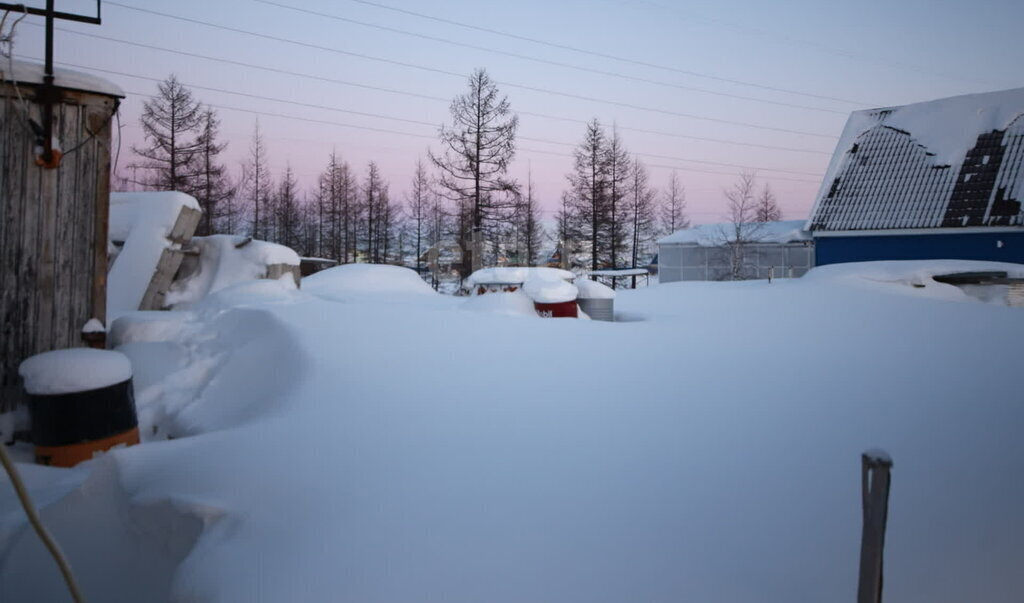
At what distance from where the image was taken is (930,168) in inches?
729

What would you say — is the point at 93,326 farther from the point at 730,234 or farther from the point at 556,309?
the point at 730,234

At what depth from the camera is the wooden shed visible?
4.29 meters

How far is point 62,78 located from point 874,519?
5.74 metres

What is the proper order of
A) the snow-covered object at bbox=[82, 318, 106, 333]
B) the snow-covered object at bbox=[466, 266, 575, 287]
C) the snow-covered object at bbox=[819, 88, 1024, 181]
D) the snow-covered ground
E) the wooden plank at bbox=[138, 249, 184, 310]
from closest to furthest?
the snow-covered ground < the snow-covered object at bbox=[82, 318, 106, 333] < the wooden plank at bbox=[138, 249, 184, 310] < the snow-covered object at bbox=[466, 266, 575, 287] < the snow-covered object at bbox=[819, 88, 1024, 181]

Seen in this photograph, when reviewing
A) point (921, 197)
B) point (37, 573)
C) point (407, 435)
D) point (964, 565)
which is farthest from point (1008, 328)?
point (921, 197)

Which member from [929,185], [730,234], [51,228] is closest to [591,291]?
[51,228]

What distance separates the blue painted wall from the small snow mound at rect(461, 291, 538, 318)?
577 inches

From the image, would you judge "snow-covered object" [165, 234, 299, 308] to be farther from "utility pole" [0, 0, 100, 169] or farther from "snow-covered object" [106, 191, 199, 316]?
"utility pole" [0, 0, 100, 169]

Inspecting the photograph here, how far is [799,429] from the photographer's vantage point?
3.57m

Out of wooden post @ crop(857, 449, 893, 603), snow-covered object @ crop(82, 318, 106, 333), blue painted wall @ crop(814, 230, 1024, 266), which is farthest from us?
blue painted wall @ crop(814, 230, 1024, 266)

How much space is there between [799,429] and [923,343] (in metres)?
4.52

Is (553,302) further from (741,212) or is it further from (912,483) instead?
(741,212)

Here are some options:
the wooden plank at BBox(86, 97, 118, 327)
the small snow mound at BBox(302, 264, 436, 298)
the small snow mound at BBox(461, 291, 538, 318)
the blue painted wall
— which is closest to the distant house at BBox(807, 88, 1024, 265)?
the blue painted wall

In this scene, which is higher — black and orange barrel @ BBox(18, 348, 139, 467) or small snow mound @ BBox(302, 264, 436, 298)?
small snow mound @ BBox(302, 264, 436, 298)
